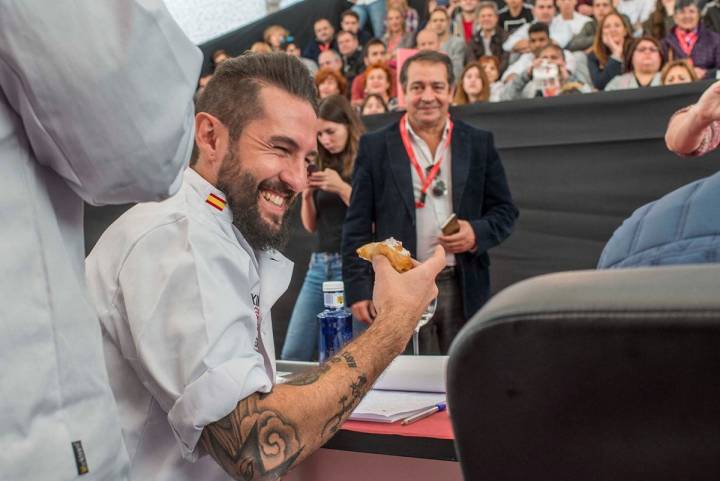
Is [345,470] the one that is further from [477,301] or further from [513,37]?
[513,37]

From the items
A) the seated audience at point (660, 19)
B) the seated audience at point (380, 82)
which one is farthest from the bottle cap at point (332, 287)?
the seated audience at point (660, 19)

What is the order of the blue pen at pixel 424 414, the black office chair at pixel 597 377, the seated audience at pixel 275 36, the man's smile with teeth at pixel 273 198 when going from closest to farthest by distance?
the black office chair at pixel 597 377 → the blue pen at pixel 424 414 → the man's smile with teeth at pixel 273 198 → the seated audience at pixel 275 36

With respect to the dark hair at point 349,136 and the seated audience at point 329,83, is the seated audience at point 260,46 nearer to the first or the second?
the seated audience at point 329,83

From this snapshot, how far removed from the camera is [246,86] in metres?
1.52

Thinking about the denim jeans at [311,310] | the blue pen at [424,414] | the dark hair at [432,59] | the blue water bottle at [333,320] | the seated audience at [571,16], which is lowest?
the denim jeans at [311,310]

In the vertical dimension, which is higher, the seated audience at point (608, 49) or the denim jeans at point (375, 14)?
the denim jeans at point (375, 14)

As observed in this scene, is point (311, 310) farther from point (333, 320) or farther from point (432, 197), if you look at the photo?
point (333, 320)

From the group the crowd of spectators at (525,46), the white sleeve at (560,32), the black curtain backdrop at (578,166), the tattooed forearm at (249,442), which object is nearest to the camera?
the tattooed forearm at (249,442)

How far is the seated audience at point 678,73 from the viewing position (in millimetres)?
4109

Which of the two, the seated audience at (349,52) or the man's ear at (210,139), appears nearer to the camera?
the man's ear at (210,139)

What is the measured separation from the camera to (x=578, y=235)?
350 centimetres

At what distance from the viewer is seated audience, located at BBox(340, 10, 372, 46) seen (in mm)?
7461

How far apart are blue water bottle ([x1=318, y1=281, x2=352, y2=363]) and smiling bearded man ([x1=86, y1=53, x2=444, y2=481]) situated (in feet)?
1.12

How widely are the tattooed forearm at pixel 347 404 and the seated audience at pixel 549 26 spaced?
15.9 ft
